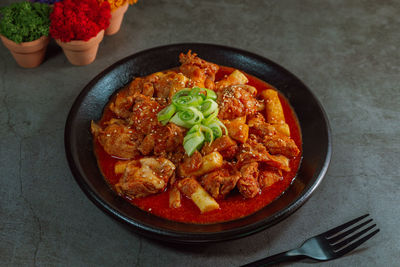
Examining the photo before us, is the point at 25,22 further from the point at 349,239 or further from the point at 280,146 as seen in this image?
the point at 349,239

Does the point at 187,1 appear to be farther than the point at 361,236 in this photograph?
Yes

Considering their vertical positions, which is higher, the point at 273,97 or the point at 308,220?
the point at 273,97

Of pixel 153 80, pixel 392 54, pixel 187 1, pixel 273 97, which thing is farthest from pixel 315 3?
pixel 153 80

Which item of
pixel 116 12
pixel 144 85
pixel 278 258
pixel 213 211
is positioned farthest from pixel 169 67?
pixel 278 258

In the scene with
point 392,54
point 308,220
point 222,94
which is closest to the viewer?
point 308,220

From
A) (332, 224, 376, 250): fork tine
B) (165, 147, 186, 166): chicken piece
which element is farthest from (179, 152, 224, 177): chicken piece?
(332, 224, 376, 250): fork tine

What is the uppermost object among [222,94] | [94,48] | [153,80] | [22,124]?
[222,94]

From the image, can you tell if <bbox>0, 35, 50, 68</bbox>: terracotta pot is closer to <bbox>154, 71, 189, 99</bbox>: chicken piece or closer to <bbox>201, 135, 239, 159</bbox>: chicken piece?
<bbox>154, 71, 189, 99</bbox>: chicken piece

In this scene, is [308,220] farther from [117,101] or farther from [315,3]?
[315,3]
